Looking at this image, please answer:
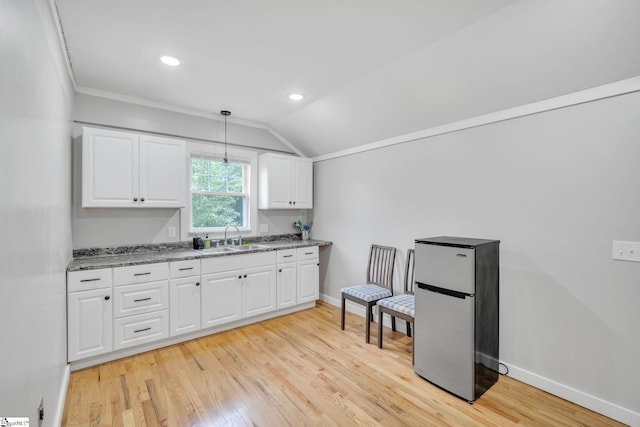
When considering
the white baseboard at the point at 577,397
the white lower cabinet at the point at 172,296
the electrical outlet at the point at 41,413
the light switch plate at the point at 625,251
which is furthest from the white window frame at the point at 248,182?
the light switch plate at the point at 625,251

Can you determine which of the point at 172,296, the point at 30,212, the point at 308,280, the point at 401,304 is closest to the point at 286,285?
the point at 308,280

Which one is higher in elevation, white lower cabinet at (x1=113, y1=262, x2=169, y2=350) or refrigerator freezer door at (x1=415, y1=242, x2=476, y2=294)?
refrigerator freezer door at (x1=415, y1=242, x2=476, y2=294)

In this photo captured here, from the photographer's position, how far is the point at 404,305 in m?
2.82

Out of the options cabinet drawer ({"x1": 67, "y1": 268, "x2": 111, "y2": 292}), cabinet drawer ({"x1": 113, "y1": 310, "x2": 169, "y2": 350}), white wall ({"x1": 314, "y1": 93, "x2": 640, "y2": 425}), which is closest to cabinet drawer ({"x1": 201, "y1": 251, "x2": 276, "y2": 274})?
cabinet drawer ({"x1": 113, "y1": 310, "x2": 169, "y2": 350})

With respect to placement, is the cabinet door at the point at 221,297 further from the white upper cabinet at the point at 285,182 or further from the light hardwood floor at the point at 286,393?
the white upper cabinet at the point at 285,182

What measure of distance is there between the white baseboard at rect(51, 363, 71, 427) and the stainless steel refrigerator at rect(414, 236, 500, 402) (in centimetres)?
252

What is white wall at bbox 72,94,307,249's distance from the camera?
2.98m

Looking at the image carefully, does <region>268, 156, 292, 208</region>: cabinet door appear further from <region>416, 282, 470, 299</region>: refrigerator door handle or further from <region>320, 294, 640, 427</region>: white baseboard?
<region>320, 294, 640, 427</region>: white baseboard

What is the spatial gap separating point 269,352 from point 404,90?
9.28 feet

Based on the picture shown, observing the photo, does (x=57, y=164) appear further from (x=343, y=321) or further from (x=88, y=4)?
(x=343, y=321)

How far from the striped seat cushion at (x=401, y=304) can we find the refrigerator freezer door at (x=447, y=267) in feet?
1.30

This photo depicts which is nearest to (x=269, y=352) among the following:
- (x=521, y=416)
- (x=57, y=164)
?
(x=521, y=416)

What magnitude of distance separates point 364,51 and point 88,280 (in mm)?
3006

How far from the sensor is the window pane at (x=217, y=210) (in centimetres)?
380
